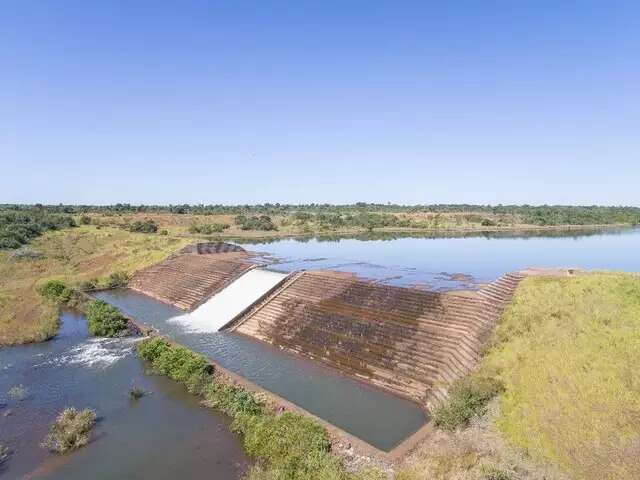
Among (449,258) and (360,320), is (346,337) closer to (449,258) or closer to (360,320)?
(360,320)

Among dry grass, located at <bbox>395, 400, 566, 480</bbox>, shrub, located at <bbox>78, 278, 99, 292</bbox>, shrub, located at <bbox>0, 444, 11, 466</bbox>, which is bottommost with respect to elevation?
shrub, located at <bbox>0, 444, 11, 466</bbox>

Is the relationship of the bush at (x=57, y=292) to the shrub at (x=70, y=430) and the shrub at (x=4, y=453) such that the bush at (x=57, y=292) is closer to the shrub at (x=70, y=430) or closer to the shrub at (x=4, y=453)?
the shrub at (x=70, y=430)

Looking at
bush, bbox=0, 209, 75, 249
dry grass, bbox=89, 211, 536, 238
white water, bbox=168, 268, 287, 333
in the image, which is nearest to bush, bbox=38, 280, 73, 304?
white water, bbox=168, 268, 287, 333

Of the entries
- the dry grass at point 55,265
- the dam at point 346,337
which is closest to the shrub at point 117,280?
the dry grass at point 55,265

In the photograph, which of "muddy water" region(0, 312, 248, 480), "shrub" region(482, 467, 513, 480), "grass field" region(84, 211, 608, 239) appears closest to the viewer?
"shrub" region(482, 467, 513, 480)

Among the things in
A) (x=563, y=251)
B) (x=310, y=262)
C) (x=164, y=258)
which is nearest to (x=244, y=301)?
(x=310, y=262)

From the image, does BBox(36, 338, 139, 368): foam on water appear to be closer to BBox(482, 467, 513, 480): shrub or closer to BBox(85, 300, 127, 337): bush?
BBox(85, 300, 127, 337): bush
